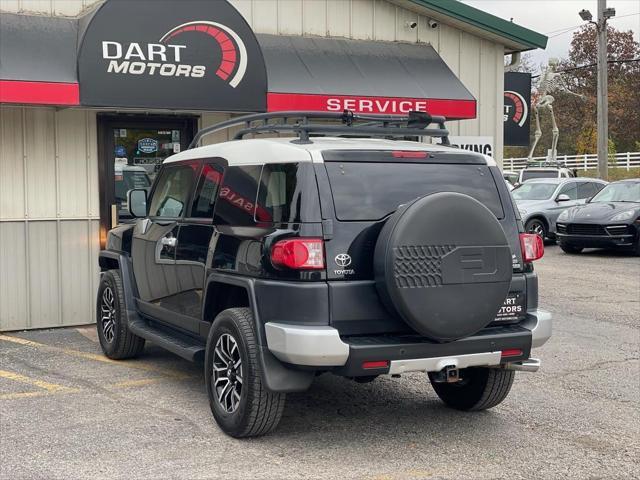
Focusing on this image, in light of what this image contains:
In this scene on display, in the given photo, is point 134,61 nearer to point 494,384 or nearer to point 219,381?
point 219,381

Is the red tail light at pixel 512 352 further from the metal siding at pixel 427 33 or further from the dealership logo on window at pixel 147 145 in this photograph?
the metal siding at pixel 427 33

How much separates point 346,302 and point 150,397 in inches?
90.7

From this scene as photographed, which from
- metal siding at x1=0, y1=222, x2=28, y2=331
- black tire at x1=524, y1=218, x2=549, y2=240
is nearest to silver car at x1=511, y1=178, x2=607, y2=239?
black tire at x1=524, y1=218, x2=549, y2=240

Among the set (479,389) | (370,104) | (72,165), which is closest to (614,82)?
(370,104)

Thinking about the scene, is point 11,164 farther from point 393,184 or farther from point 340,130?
point 393,184

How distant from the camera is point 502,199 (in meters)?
5.85

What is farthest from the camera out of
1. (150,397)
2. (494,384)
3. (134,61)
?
(134,61)

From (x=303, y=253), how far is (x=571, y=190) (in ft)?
57.0

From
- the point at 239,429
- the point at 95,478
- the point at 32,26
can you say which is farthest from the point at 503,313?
the point at 32,26

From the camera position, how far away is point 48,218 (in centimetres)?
976

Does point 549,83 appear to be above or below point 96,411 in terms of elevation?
above

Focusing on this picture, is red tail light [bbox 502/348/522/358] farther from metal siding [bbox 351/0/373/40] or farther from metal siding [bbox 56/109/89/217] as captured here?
metal siding [bbox 351/0/373/40]

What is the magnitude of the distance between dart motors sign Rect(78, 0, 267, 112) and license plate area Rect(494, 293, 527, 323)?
4979 millimetres

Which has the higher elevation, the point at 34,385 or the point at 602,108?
the point at 602,108
